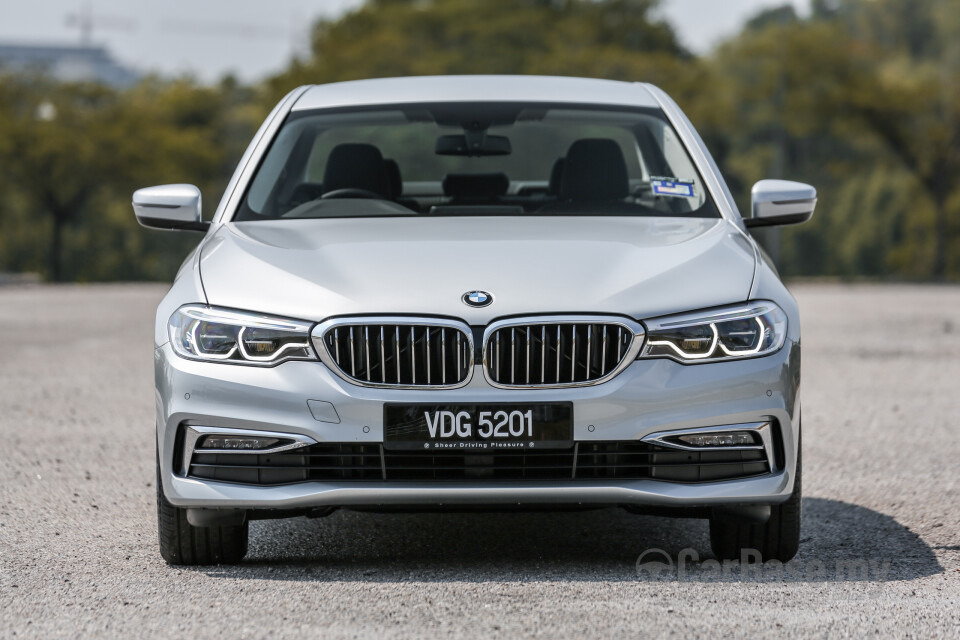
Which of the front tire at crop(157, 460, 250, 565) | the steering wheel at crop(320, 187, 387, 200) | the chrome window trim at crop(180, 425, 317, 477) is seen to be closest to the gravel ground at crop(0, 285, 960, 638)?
the front tire at crop(157, 460, 250, 565)

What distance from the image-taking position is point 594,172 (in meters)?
5.74

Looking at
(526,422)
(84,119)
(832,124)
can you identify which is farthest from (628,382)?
(84,119)

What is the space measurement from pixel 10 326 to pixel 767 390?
1601 cm

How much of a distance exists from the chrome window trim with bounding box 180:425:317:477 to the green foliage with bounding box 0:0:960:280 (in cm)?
3926

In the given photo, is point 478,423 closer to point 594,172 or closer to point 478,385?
point 478,385

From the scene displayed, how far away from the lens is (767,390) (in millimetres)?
4367

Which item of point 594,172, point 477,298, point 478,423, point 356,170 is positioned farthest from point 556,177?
point 478,423

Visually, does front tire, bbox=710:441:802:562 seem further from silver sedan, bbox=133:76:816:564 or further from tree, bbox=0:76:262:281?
tree, bbox=0:76:262:281

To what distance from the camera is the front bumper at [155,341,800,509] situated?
4250 millimetres

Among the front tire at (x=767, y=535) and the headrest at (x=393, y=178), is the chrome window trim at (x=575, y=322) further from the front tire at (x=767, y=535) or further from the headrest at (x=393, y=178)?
the headrest at (x=393, y=178)

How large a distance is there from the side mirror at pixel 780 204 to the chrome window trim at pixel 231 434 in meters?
1.95

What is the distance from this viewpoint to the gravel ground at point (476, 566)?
400cm

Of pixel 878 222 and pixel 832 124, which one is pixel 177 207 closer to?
pixel 832 124

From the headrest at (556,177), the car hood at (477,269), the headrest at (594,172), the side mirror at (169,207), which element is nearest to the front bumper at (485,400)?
the car hood at (477,269)
